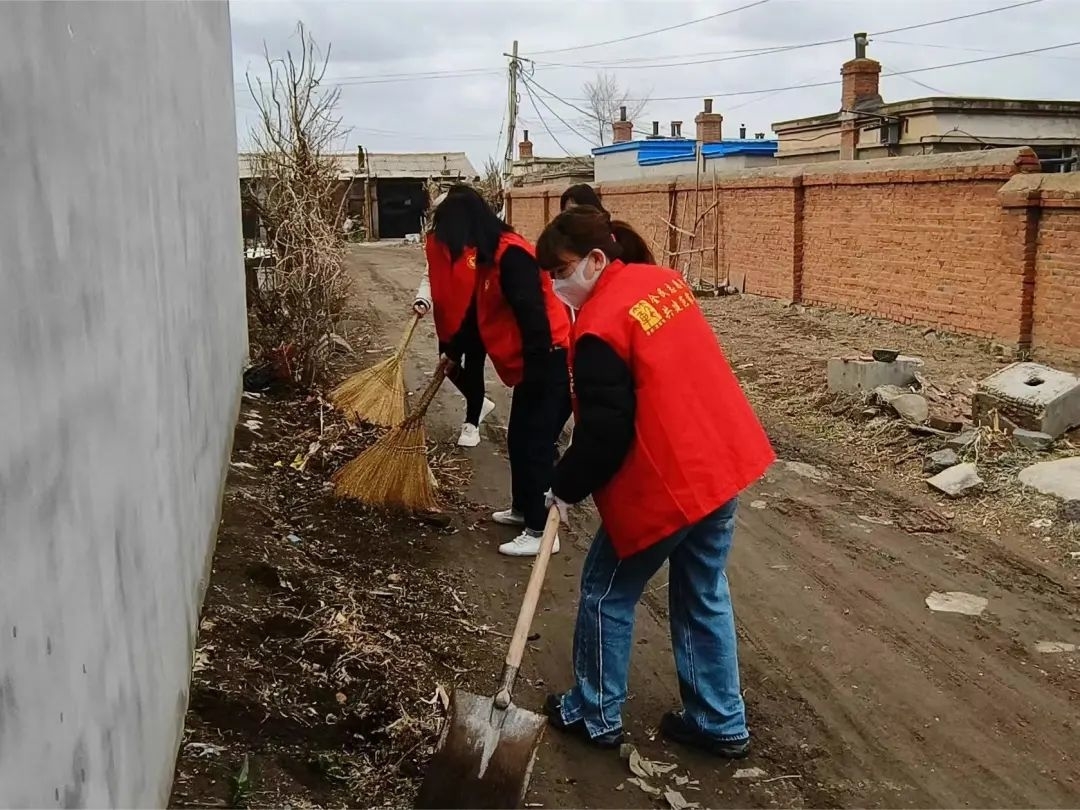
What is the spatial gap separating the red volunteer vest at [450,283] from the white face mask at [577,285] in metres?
1.87

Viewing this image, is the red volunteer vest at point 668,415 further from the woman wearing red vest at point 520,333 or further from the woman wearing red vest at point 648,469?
the woman wearing red vest at point 520,333

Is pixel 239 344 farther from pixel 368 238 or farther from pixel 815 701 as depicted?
pixel 368 238

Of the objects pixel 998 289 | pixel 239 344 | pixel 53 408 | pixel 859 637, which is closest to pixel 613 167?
pixel 998 289

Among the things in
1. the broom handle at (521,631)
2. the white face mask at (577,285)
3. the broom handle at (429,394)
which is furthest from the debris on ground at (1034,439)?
the broom handle at (521,631)

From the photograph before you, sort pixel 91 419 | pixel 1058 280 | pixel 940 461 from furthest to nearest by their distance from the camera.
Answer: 1. pixel 1058 280
2. pixel 940 461
3. pixel 91 419

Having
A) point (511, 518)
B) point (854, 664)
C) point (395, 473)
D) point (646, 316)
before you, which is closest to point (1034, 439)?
point (854, 664)

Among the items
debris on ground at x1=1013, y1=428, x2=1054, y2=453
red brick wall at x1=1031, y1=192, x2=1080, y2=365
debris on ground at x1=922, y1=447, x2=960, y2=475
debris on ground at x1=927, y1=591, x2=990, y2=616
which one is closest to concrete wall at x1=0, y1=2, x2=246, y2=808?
debris on ground at x1=927, y1=591, x2=990, y2=616

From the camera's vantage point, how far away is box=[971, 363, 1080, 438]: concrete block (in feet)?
22.0

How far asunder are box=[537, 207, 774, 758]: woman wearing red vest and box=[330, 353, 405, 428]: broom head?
332cm

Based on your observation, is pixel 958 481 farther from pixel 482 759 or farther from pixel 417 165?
pixel 417 165

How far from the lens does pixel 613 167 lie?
31547 mm

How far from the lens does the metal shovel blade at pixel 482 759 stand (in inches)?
113

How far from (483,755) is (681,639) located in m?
0.85

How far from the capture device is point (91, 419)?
6.56 ft
